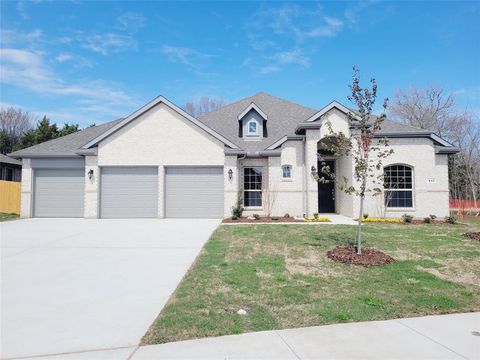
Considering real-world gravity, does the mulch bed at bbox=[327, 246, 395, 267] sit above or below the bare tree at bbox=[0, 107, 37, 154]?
below

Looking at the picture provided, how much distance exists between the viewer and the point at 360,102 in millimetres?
7914

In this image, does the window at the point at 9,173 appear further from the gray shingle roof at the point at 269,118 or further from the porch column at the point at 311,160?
the porch column at the point at 311,160

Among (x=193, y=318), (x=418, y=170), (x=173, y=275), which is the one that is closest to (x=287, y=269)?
(x=173, y=275)

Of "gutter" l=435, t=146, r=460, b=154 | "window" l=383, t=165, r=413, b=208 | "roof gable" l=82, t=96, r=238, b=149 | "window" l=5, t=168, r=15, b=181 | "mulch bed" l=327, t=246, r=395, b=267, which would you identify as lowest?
"mulch bed" l=327, t=246, r=395, b=267

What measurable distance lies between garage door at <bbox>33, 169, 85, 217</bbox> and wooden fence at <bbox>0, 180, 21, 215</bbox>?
306 cm

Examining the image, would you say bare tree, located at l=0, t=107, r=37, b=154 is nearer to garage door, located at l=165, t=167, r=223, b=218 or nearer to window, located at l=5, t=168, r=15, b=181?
window, located at l=5, t=168, r=15, b=181

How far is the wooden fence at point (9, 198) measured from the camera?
19.9m

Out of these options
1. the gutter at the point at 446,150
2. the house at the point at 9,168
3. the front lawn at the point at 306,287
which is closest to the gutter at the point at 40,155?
the front lawn at the point at 306,287

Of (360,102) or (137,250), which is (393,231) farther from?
(137,250)

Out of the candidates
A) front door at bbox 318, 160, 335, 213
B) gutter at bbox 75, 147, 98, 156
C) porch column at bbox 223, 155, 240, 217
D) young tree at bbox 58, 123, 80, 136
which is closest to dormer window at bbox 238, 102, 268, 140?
porch column at bbox 223, 155, 240, 217

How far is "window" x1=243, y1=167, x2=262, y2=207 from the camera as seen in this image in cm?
1811

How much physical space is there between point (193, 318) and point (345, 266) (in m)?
4.23

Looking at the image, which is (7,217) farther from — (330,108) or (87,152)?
(330,108)

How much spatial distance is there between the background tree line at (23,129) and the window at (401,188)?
3265cm
